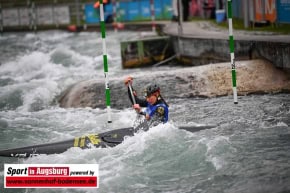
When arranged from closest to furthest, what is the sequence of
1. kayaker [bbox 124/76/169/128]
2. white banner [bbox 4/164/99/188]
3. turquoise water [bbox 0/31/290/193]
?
1. white banner [bbox 4/164/99/188]
2. turquoise water [bbox 0/31/290/193]
3. kayaker [bbox 124/76/169/128]

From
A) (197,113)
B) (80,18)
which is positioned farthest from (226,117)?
(80,18)

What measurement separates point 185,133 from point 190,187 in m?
2.12

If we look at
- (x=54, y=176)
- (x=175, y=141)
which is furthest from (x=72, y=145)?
(x=54, y=176)

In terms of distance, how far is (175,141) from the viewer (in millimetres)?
8750

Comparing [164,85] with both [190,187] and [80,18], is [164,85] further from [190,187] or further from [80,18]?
[80,18]

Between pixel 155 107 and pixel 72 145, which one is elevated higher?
pixel 155 107

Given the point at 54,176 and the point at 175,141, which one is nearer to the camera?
the point at 54,176

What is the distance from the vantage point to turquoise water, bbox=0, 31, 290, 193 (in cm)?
714

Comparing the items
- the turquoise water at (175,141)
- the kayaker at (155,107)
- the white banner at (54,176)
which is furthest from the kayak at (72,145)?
the white banner at (54,176)

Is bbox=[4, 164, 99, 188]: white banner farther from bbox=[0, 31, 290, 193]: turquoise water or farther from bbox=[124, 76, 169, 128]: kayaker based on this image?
bbox=[124, 76, 169, 128]: kayaker

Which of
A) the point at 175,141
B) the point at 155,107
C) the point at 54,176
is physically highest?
the point at 155,107

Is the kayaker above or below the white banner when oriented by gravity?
above

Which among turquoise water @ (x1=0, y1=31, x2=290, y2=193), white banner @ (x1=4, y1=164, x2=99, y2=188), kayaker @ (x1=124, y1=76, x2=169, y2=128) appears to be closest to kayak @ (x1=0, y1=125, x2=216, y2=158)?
turquoise water @ (x1=0, y1=31, x2=290, y2=193)

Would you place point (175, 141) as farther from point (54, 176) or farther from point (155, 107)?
point (54, 176)
